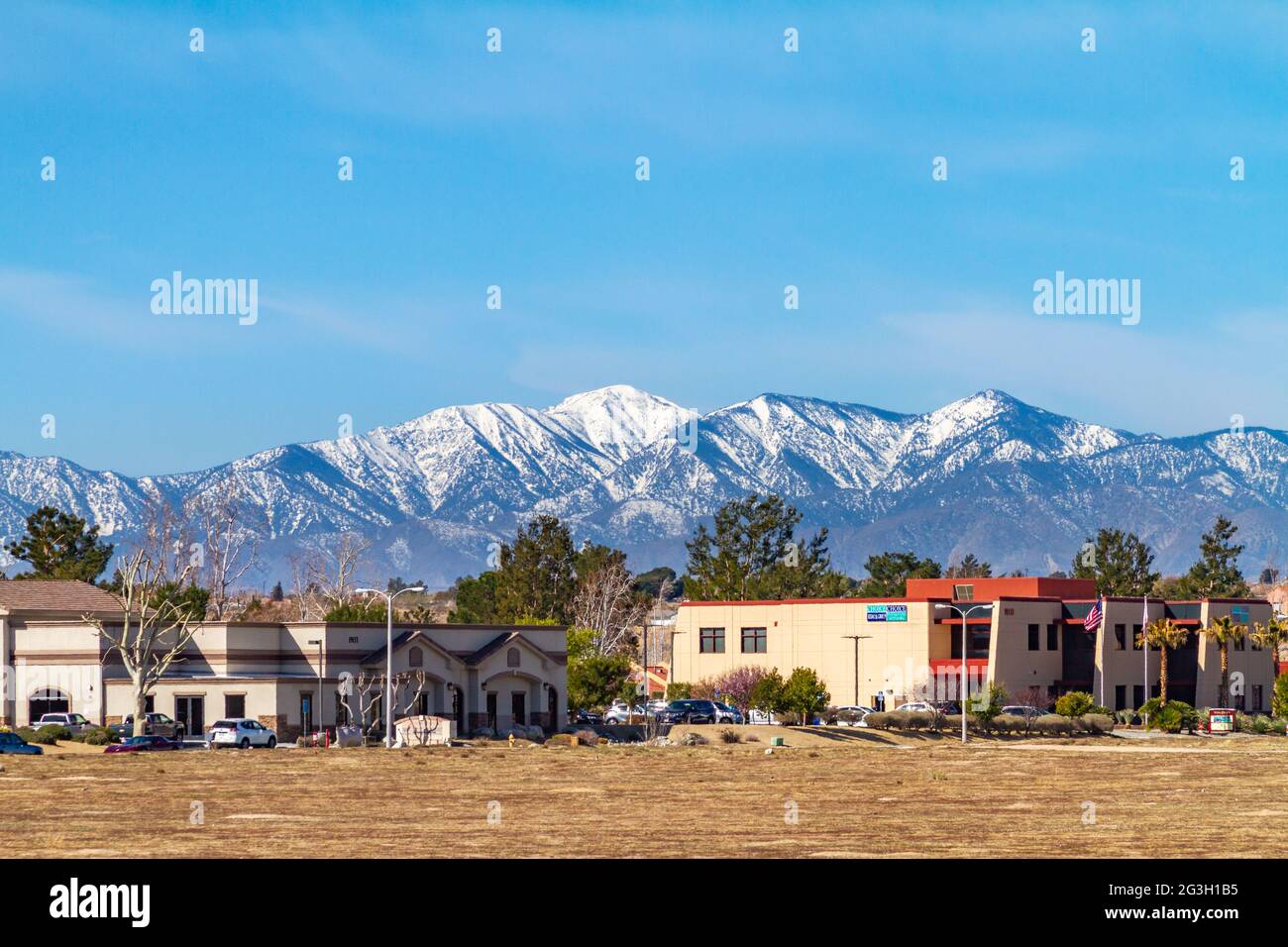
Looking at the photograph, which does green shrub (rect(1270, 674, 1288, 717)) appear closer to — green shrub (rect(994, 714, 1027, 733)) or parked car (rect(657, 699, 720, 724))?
green shrub (rect(994, 714, 1027, 733))

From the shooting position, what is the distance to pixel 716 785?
52.2 meters

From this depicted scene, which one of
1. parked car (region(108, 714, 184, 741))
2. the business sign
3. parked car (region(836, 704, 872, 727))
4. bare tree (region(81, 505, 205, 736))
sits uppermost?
bare tree (region(81, 505, 205, 736))

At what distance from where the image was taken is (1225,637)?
124 metres

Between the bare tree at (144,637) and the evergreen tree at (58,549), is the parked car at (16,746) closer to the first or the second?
the bare tree at (144,637)

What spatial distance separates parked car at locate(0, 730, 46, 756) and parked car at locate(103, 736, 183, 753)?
2812mm

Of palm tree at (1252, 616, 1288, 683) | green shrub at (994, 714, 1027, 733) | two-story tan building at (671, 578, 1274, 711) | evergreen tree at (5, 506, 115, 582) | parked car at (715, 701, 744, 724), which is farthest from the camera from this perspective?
evergreen tree at (5, 506, 115, 582)

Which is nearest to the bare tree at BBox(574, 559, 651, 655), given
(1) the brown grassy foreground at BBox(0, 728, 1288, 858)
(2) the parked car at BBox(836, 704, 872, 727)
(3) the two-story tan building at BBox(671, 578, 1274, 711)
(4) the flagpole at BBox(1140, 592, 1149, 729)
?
(3) the two-story tan building at BBox(671, 578, 1274, 711)

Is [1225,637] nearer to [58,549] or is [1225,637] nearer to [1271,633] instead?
[1271,633]

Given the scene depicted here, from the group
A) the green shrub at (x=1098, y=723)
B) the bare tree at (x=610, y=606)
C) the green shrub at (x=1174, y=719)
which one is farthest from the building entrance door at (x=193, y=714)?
the bare tree at (x=610, y=606)

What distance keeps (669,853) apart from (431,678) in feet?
209

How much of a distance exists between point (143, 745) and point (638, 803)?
35359 mm

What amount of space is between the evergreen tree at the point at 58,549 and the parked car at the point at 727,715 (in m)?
54.8

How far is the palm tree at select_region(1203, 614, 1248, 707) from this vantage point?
123938 millimetres

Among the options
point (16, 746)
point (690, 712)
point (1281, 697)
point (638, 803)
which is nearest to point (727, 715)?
point (690, 712)
